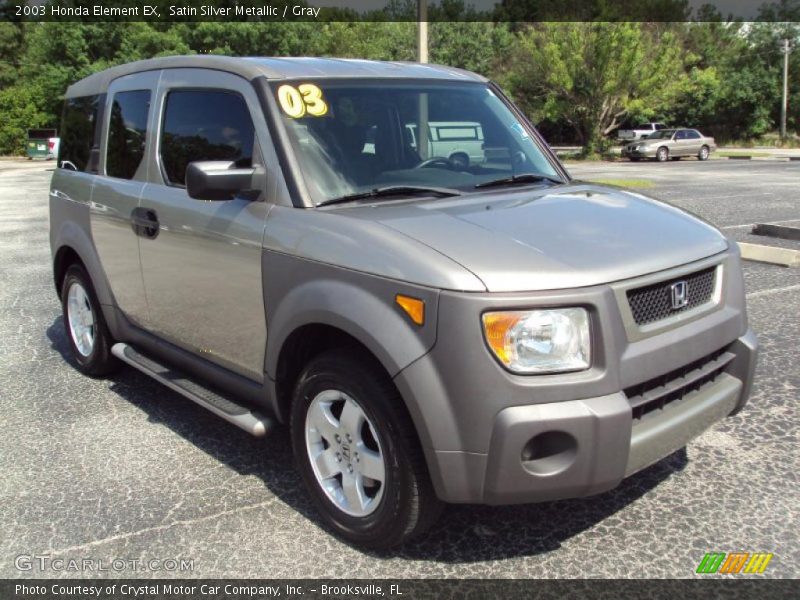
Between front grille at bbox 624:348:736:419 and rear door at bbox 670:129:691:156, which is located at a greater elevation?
rear door at bbox 670:129:691:156

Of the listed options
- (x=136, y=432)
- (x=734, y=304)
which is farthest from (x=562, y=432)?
(x=136, y=432)

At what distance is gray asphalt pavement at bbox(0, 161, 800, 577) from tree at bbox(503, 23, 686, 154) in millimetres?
32641

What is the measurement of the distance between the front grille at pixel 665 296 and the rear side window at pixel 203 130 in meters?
1.82

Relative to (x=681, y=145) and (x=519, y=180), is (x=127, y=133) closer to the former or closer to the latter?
(x=519, y=180)

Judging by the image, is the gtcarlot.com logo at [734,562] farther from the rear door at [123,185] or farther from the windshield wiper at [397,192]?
the rear door at [123,185]

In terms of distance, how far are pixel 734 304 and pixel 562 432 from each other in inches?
47.2

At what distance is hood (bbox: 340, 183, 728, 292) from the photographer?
259 cm

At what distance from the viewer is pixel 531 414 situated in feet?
8.19

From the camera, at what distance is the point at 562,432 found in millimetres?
2520

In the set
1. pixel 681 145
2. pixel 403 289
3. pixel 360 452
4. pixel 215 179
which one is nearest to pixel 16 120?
pixel 681 145

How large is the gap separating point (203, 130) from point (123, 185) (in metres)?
0.88

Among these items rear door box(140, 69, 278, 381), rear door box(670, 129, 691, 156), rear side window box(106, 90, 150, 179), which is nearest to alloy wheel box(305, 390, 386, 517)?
rear door box(140, 69, 278, 381)

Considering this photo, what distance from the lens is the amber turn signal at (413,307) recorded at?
102 inches

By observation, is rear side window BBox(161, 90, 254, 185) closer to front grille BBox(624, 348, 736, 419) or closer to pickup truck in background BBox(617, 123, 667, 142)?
front grille BBox(624, 348, 736, 419)
